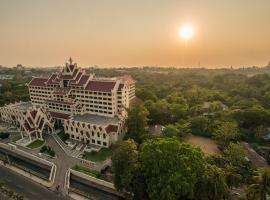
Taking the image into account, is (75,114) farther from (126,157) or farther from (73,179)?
(126,157)

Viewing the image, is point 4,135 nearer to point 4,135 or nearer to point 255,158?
point 4,135

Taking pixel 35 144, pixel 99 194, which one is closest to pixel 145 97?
pixel 35 144

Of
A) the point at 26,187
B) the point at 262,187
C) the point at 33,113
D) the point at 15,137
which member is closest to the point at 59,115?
the point at 33,113

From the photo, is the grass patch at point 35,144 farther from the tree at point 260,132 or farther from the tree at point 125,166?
the tree at point 260,132

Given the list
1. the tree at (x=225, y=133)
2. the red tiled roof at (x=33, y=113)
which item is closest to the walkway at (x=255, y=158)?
the tree at (x=225, y=133)

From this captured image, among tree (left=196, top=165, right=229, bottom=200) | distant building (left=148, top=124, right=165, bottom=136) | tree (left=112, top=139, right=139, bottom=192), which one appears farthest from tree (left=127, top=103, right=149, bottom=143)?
tree (left=196, top=165, right=229, bottom=200)

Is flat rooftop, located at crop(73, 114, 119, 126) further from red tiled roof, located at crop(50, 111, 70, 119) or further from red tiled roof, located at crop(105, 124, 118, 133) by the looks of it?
red tiled roof, located at crop(50, 111, 70, 119)

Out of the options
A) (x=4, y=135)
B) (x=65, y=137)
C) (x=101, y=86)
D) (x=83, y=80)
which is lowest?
(x=4, y=135)
